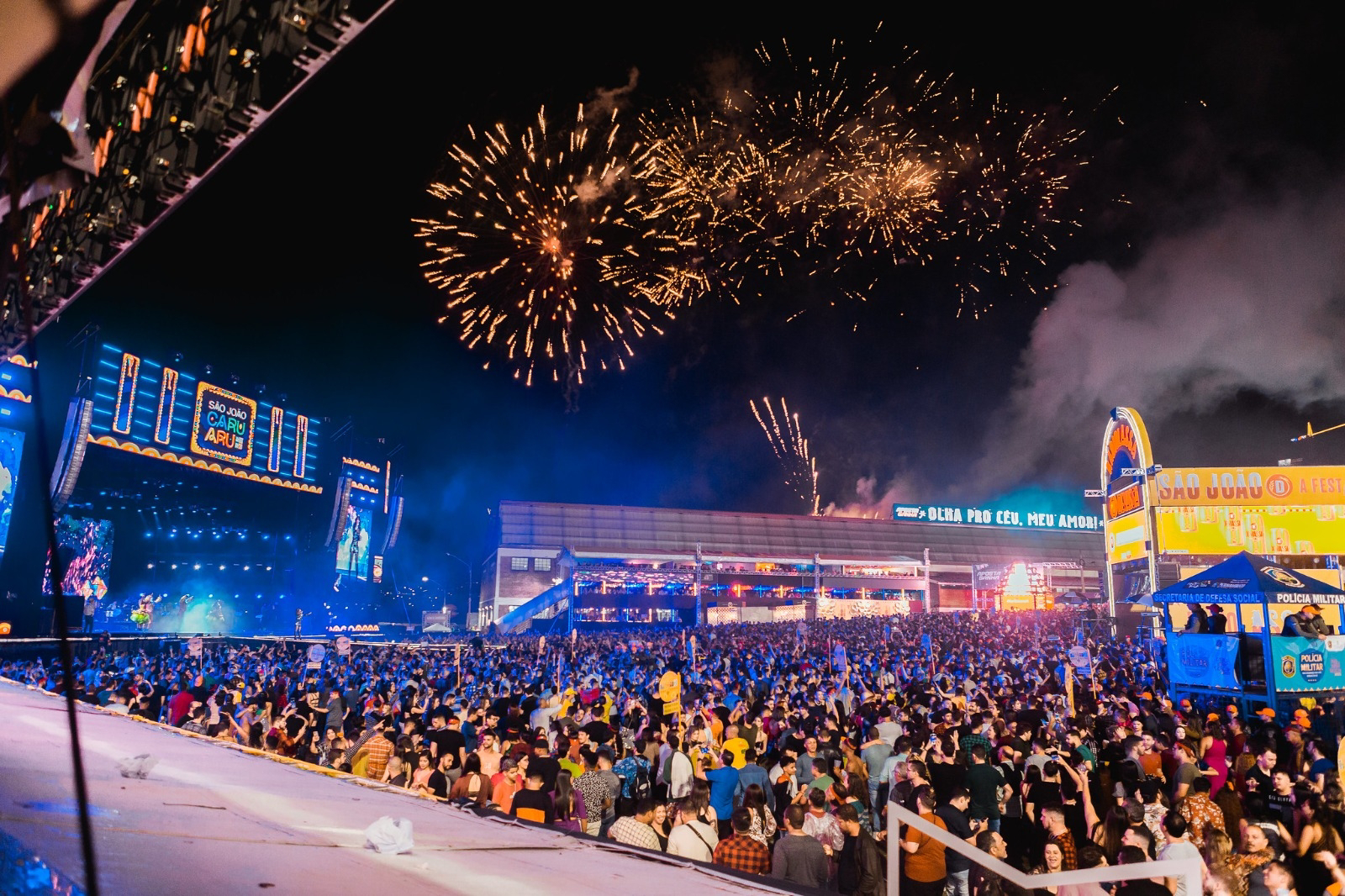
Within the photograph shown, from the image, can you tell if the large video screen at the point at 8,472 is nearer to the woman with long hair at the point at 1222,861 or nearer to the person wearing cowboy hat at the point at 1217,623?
the woman with long hair at the point at 1222,861

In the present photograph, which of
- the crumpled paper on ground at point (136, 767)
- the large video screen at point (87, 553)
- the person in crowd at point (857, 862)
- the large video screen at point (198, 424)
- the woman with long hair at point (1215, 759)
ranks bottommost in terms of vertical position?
the person in crowd at point (857, 862)

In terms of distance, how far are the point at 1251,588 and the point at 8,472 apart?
114ft

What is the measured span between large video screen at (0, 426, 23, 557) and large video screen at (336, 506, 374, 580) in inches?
686

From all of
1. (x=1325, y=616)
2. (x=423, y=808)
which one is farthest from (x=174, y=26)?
(x=1325, y=616)

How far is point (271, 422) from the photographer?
3766cm

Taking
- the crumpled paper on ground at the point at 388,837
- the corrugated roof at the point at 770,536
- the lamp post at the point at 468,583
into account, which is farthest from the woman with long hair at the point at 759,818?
the lamp post at the point at 468,583

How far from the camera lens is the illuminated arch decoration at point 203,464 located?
28.8 metres

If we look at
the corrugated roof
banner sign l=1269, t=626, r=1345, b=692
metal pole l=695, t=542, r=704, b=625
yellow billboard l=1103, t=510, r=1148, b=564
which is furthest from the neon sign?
banner sign l=1269, t=626, r=1345, b=692

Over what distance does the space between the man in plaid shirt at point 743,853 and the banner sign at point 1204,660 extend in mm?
12262

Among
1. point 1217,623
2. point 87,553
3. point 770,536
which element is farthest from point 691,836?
→ point 770,536

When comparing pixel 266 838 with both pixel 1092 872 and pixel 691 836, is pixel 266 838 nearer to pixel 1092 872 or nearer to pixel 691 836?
pixel 1092 872

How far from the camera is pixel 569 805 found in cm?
762

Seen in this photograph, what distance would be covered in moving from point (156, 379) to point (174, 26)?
31.9m

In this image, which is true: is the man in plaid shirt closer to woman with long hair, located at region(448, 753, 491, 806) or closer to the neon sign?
woman with long hair, located at region(448, 753, 491, 806)
